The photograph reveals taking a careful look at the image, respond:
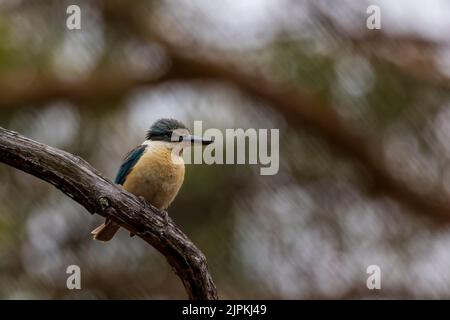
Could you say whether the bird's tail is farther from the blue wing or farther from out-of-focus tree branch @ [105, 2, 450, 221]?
out-of-focus tree branch @ [105, 2, 450, 221]

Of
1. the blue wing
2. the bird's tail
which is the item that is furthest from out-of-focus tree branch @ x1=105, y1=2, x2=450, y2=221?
the bird's tail

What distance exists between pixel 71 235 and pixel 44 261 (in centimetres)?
25

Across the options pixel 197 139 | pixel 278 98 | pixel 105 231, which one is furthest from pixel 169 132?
pixel 278 98

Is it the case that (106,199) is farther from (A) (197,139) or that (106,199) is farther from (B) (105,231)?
(B) (105,231)

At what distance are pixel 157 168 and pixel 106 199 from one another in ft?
3.68

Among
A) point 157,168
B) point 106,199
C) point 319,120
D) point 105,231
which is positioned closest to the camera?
point 106,199

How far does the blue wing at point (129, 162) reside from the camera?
4691 mm

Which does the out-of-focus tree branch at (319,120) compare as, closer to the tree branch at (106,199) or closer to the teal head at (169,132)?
the teal head at (169,132)

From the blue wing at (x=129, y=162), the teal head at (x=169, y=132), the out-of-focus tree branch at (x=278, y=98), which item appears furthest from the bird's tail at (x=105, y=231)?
the out-of-focus tree branch at (x=278, y=98)

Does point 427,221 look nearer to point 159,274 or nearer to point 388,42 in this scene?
point 388,42

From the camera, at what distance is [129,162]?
15.6 feet

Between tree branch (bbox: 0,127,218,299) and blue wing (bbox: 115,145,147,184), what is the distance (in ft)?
3.47

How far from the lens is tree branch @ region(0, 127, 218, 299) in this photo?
325cm

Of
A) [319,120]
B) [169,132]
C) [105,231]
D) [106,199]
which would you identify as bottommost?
[106,199]
